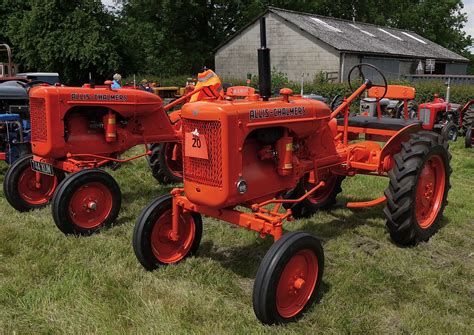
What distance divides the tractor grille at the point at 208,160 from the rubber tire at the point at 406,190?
181 cm

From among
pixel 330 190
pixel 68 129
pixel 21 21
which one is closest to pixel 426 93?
pixel 330 190

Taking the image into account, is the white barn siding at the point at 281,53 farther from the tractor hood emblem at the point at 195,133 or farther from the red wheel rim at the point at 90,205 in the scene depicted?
the tractor hood emblem at the point at 195,133

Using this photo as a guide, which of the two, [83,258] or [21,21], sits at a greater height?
[21,21]

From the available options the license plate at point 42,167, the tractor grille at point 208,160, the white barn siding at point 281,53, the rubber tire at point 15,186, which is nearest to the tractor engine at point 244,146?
the tractor grille at point 208,160

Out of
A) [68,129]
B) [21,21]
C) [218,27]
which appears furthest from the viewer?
[218,27]

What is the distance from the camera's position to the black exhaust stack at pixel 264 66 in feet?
10.6

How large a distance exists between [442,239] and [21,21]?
24645mm

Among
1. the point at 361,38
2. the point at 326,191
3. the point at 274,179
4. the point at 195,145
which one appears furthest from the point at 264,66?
the point at 361,38

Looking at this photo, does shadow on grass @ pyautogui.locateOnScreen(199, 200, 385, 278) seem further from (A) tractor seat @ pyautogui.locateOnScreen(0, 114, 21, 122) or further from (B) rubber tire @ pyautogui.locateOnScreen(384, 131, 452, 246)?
(A) tractor seat @ pyautogui.locateOnScreen(0, 114, 21, 122)

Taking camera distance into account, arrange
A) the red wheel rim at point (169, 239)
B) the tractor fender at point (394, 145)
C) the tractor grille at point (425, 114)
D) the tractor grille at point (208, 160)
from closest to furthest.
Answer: the tractor grille at point (208, 160), the red wheel rim at point (169, 239), the tractor fender at point (394, 145), the tractor grille at point (425, 114)

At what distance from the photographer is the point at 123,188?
21.1 feet

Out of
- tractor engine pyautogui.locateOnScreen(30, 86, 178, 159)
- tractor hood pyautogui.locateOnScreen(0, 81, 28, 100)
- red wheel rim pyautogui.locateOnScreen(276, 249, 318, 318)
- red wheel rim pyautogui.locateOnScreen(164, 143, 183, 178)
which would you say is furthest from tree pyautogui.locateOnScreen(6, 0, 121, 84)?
red wheel rim pyautogui.locateOnScreen(276, 249, 318, 318)

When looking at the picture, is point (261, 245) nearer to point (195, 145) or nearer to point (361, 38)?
point (195, 145)

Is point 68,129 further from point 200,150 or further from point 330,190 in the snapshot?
point 330,190
